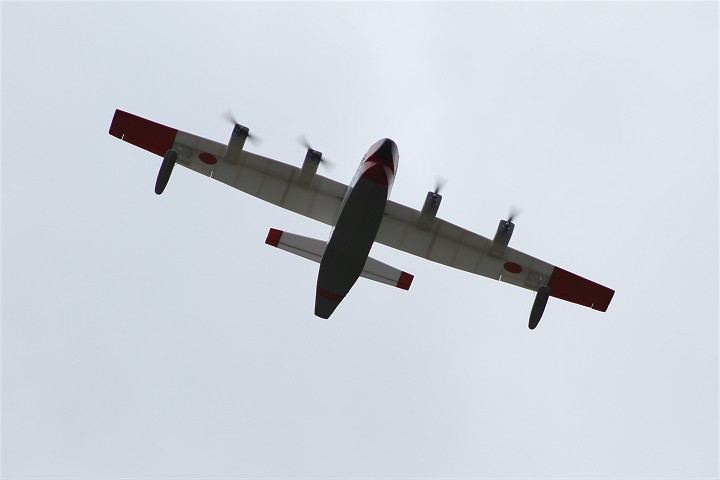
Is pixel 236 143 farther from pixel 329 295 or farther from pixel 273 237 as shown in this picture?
pixel 329 295

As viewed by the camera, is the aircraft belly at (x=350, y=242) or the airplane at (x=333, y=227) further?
the airplane at (x=333, y=227)

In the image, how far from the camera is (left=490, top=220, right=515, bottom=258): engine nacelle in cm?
2852

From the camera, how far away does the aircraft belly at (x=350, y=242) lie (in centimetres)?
2484

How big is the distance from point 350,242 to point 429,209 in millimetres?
3755

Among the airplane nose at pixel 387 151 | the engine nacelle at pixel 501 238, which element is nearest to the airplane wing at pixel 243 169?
the airplane nose at pixel 387 151

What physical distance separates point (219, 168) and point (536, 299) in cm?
1157

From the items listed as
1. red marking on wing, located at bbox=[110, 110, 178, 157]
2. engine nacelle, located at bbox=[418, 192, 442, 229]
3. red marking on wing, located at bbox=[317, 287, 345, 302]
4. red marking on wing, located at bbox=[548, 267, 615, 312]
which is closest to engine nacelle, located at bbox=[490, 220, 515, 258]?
engine nacelle, located at bbox=[418, 192, 442, 229]

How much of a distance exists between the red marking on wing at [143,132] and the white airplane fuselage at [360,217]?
6.85 meters

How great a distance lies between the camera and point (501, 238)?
28906mm

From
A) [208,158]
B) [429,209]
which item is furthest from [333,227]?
[208,158]

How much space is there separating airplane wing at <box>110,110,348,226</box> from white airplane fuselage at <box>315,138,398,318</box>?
2608 millimetres

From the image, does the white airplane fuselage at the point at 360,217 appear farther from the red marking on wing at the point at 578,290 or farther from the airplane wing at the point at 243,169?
the red marking on wing at the point at 578,290

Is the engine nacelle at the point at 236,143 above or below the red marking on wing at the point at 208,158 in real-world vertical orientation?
above

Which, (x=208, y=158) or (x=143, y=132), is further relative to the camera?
(x=208, y=158)
